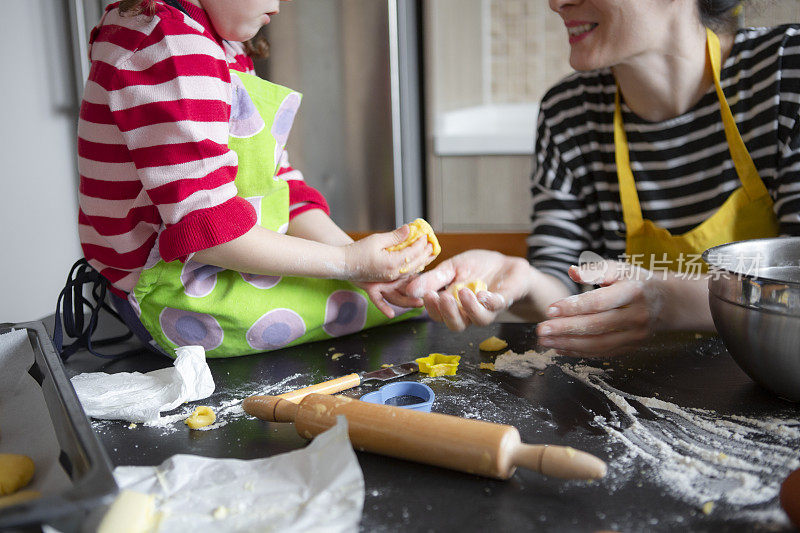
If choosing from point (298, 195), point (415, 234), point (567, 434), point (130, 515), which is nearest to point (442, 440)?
point (567, 434)

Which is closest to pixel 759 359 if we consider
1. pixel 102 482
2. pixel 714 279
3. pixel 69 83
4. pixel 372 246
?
pixel 714 279

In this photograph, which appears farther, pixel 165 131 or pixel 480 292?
pixel 480 292

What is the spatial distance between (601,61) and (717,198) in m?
0.32

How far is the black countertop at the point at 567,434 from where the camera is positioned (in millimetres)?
541

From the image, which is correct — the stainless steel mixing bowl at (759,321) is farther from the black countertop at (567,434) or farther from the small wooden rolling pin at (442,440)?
the small wooden rolling pin at (442,440)

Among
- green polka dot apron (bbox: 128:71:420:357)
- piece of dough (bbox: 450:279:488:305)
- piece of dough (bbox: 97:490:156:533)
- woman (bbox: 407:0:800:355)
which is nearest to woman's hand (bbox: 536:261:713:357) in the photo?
woman (bbox: 407:0:800:355)

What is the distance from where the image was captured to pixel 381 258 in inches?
39.1

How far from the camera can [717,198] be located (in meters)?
1.22

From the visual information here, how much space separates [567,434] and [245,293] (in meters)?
0.51

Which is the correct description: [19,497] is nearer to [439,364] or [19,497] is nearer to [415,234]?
[439,364]

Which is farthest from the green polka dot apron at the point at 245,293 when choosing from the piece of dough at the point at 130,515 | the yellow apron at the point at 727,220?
the yellow apron at the point at 727,220

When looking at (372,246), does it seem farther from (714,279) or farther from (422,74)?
(422,74)

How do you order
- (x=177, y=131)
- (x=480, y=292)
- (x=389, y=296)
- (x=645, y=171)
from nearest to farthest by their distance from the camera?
(x=177, y=131)
(x=480, y=292)
(x=389, y=296)
(x=645, y=171)

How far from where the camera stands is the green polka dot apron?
964mm
